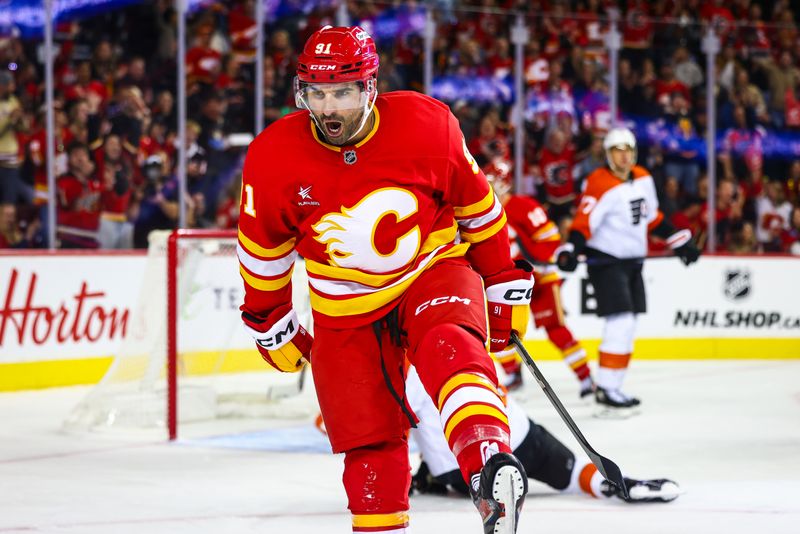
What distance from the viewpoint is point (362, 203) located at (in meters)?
2.90

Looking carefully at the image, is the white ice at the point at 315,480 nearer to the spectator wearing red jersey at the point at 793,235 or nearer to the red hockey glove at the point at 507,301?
the red hockey glove at the point at 507,301

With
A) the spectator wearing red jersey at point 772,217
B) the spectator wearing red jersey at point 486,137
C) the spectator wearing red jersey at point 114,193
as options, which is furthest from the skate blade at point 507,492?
the spectator wearing red jersey at point 772,217

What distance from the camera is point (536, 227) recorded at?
7.40m

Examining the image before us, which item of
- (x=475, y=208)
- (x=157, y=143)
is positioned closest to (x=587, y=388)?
(x=157, y=143)

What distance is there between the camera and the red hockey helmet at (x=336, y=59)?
288 centimetres

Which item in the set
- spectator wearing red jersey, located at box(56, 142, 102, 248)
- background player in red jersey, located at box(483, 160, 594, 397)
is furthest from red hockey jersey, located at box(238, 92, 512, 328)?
spectator wearing red jersey, located at box(56, 142, 102, 248)

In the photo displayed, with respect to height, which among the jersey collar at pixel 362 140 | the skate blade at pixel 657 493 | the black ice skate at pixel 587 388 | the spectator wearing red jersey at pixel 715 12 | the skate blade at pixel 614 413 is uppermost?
the jersey collar at pixel 362 140

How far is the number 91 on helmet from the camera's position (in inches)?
113

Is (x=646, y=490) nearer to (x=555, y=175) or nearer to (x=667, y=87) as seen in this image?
(x=555, y=175)

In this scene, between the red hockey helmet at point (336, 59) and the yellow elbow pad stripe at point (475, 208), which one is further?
the yellow elbow pad stripe at point (475, 208)

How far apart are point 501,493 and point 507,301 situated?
82 centimetres

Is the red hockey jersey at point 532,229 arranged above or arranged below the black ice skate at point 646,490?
above

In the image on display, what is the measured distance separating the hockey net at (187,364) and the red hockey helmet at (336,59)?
3041 millimetres

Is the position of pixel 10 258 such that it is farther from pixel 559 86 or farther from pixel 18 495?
pixel 559 86
